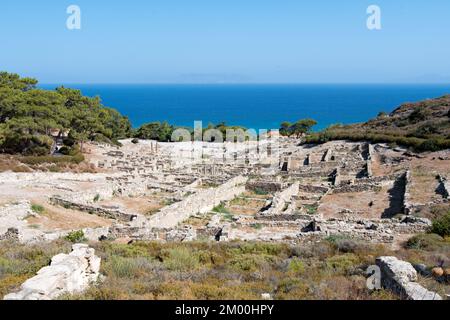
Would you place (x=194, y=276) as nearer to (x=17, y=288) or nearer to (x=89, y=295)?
(x=89, y=295)

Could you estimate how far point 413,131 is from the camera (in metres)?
48.0

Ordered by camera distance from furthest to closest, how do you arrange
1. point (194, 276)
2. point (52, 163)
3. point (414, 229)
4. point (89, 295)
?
point (52, 163) → point (414, 229) → point (194, 276) → point (89, 295)

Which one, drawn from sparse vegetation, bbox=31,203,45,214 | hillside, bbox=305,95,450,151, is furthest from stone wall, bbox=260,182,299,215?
hillside, bbox=305,95,450,151

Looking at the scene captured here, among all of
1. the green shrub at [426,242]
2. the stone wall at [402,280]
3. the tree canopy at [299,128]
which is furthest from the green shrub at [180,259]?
the tree canopy at [299,128]

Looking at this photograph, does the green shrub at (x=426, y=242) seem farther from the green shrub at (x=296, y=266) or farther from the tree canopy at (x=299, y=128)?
the tree canopy at (x=299, y=128)

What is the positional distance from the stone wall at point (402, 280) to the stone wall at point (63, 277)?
5.84 metres

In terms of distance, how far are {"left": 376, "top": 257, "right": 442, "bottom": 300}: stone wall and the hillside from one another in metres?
29.7

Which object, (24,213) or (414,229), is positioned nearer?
(414,229)

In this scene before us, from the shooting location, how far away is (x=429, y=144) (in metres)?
37.6

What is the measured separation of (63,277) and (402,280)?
6.26 meters

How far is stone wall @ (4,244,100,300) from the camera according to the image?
311 inches

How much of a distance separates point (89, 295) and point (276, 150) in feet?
138
